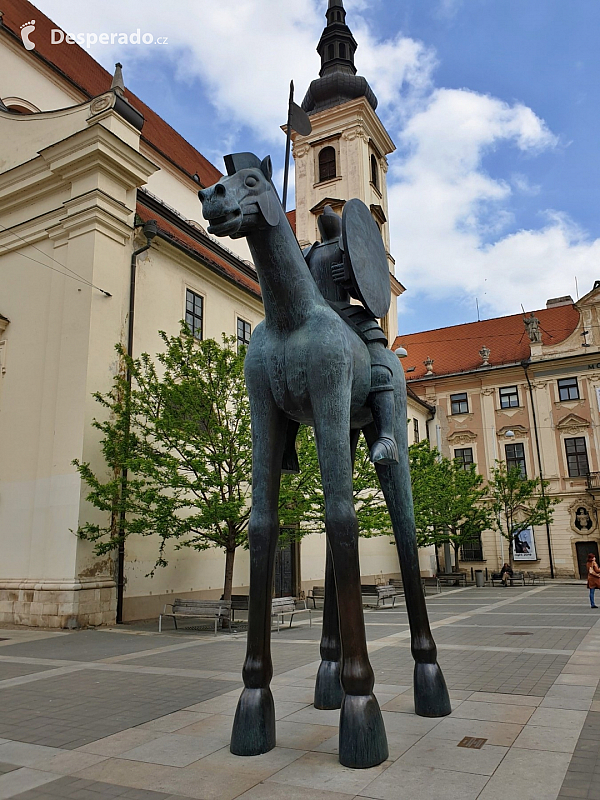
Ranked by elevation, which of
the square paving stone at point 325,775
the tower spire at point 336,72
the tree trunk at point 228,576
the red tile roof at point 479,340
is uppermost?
the tower spire at point 336,72

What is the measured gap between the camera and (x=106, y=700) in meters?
6.76

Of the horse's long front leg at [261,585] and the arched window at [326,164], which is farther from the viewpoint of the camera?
the arched window at [326,164]

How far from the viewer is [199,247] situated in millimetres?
22875

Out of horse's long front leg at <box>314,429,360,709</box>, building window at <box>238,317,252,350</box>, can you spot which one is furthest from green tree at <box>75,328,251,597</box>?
horse's long front leg at <box>314,429,360,709</box>

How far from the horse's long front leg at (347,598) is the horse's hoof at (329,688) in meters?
1.35

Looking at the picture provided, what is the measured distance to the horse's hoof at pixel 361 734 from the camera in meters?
4.36

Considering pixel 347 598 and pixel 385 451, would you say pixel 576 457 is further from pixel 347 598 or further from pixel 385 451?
pixel 347 598

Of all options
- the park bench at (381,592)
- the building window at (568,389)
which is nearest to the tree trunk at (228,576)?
the park bench at (381,592)

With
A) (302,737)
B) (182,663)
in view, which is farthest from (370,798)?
(182,663)

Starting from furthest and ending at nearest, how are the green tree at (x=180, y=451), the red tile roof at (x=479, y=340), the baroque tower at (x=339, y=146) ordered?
the red tile roof at (x=479, y=340), the baroque tower at (x=339, y=146), the green tree at (x=180, y=451)

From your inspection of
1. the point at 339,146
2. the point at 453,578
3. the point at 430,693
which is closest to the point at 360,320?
the point at 430,693

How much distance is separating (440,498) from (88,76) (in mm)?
23188

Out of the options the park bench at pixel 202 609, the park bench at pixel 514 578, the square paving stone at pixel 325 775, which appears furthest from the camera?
the park bench at pixel 514 578

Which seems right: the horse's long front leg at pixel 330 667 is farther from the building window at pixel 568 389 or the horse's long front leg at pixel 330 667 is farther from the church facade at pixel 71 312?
the building window at pixel 568 389
